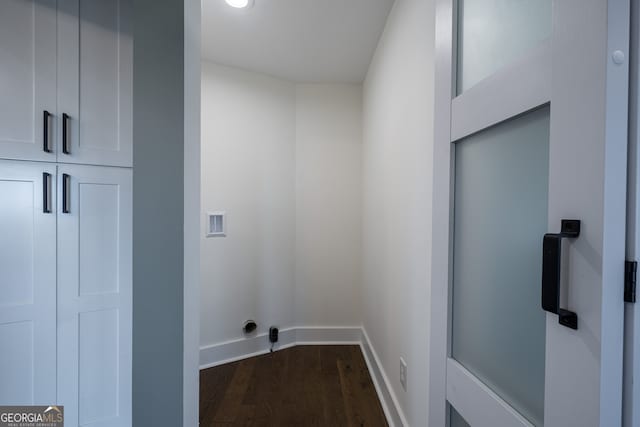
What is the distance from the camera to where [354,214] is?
8.77ft

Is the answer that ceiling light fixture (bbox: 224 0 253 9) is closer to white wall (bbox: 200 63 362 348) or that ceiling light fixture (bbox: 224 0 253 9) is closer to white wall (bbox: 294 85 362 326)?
white wall (bbox: 200 63 362 348)

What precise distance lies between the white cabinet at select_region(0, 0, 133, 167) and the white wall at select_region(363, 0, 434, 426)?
1.35m

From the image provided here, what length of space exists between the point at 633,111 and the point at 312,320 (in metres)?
2.60

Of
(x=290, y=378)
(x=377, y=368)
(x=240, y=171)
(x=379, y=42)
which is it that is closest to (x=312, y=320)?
(x=290, y=378)

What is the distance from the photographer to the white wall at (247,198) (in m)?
2.26

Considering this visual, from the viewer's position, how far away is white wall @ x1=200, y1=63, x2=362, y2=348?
2285mm

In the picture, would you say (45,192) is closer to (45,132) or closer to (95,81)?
(45,132)

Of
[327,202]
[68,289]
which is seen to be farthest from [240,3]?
[68,289]

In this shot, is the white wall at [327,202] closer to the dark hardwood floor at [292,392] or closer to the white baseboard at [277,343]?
the white baseboard at [277,343]

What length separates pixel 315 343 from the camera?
261cm

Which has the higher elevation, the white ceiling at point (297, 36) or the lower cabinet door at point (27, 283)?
the white ceiling at point (297, 36)

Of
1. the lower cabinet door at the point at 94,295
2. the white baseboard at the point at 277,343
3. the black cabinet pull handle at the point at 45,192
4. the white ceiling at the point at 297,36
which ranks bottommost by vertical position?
the white baseboard at the point at 277,343

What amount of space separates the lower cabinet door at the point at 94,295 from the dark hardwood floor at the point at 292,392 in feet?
2.19

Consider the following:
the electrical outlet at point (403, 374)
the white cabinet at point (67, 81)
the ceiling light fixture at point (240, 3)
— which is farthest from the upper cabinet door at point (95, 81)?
the electrical outlet at point (403, 374)
